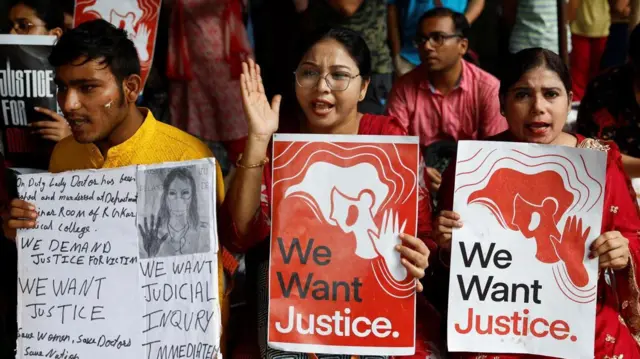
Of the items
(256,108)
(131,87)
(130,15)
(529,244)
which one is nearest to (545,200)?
(529,244)

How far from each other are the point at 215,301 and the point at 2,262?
1.42m

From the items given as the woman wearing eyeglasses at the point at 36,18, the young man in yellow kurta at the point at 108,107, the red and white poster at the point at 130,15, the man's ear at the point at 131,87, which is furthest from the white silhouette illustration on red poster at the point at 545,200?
the woman wearing eyeglasses at the point at 36,18

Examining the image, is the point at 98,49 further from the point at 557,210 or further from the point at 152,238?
the point at 557,210

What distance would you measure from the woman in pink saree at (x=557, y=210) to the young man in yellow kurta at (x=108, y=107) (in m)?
1.02

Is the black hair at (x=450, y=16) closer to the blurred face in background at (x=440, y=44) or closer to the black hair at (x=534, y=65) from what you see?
the blurred face in background at (x=440, y=44)

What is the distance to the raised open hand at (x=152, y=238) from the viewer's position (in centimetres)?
275

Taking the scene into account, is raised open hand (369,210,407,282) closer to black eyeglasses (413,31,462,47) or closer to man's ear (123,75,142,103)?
man's ear (123,75,142,103)

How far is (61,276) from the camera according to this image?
284cm

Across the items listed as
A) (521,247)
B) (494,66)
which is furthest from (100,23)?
(494,66)

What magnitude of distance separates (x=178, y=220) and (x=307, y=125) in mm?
729

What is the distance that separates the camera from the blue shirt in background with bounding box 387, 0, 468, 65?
16.7ft

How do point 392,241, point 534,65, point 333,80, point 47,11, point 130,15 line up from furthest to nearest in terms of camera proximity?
point 47,11 → point 130,15 → point 333,80 → point 534,65 → point 392,241

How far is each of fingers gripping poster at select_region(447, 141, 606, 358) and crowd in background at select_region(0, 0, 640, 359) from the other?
3.4 inches

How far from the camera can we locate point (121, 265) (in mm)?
2781
